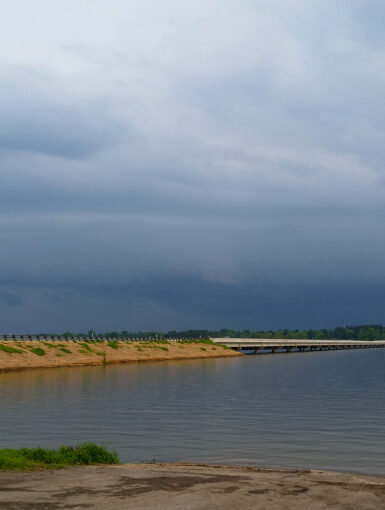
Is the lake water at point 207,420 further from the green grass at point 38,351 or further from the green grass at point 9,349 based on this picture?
the green grass at point 38,351

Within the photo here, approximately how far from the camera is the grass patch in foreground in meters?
22.0

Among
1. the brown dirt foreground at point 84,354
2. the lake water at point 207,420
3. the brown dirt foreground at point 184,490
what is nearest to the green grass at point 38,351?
the brown dirt foreground at point 84,354

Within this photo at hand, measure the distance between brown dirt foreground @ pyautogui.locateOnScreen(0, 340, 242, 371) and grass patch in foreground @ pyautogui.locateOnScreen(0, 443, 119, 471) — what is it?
63661 millimetres

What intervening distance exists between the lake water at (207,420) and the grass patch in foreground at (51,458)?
2897mm

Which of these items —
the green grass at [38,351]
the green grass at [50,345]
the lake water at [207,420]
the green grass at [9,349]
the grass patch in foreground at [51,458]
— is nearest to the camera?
the grass patch in foreground at [51,458]

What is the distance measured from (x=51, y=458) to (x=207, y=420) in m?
18.0

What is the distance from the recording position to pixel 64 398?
52.1 m

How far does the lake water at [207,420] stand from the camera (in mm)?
28516

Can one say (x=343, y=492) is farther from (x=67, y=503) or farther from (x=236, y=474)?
(x=67, y=503)

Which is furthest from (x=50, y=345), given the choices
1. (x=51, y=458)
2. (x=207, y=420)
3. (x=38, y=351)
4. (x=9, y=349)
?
(x=51, y=458)

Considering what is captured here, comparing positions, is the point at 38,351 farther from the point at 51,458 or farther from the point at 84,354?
the point at 51,458

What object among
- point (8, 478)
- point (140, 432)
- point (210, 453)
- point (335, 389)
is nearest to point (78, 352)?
point (335, 389)

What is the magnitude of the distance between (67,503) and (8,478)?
4528mm

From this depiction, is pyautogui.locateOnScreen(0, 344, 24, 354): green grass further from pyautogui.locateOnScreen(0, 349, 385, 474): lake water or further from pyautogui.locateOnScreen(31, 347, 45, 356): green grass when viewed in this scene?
pyautogui.locateOnScreen(0, 349, 385, 474): lake water
